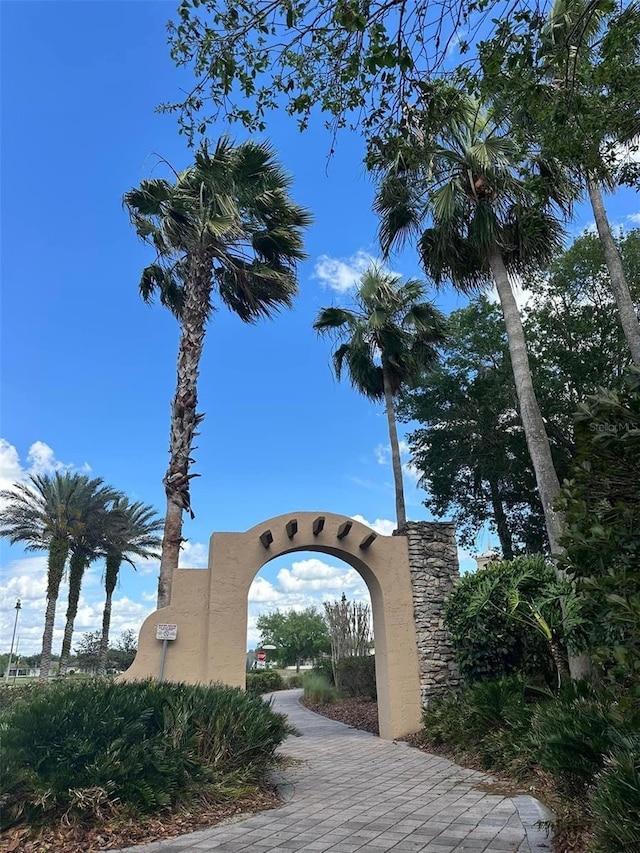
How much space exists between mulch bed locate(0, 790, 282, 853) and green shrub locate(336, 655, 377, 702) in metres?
10.9

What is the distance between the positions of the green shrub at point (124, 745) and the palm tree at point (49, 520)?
739 inches

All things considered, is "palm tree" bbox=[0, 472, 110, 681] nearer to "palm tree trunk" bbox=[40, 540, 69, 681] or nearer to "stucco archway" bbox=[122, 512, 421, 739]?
"palm tree trunk" bbox=[40, 540, 69, 681]

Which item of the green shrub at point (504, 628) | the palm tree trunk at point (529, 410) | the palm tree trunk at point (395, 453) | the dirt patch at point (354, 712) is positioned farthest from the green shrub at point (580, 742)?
the palm tree trunk at point (395, 453)

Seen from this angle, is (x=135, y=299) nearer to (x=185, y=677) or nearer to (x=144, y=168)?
(x=144, y=168)

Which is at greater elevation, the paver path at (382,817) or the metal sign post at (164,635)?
the metal sign post at (164,635)

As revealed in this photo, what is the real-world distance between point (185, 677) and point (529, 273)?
9.55 m

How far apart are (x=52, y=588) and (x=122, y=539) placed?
4.32 metres

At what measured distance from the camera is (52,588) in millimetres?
21594

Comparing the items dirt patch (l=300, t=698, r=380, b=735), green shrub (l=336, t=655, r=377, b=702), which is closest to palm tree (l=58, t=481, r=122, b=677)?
dirt patch (l=300, t=698, r=380, b=735)

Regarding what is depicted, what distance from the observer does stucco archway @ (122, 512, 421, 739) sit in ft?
27.6

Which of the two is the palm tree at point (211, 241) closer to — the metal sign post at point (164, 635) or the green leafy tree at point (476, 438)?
the metal sign post at point (164, 635)

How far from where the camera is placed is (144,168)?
11297 mm

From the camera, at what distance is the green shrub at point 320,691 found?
51.4 feet

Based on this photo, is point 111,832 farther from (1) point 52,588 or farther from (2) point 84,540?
(2) point 84,540
